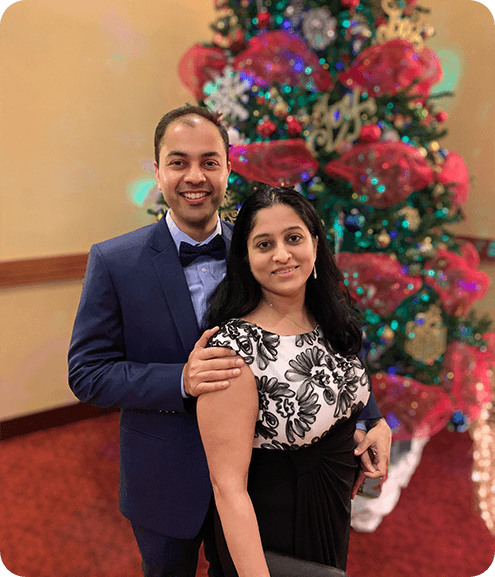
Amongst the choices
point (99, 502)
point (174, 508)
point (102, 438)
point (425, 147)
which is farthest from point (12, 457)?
point (425, 147)

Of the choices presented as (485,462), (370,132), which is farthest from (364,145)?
(485,462)

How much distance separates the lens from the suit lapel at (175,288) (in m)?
1.26

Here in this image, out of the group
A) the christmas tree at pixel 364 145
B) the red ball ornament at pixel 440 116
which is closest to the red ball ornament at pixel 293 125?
the christmas tree at pixel 364 145

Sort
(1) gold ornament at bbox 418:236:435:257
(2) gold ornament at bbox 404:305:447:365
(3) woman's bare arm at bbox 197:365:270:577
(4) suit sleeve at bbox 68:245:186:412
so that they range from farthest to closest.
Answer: (2) gold ornament at bbox 404:305:447:365
(1) gold ornament at bbox 418:236:435:257
(4) suit sleeve at bbox 68:245:186:412
(3) woman's bare arm at bbox 197:365:270:577

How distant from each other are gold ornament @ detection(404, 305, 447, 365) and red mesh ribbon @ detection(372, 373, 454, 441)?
0.83ft

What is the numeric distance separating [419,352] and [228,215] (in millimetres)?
1763

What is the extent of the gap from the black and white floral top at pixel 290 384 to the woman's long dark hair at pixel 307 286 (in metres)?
0.07

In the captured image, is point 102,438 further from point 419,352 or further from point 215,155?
point 215,155

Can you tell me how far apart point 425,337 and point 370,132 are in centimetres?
125

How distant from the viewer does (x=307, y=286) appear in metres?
1.23

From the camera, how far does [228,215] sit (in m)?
1.55

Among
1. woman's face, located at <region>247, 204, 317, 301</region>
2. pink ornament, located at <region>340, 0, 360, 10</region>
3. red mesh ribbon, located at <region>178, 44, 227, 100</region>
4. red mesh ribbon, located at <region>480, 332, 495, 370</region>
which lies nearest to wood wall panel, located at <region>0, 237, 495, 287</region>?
red mesh ribbon, located at <region>178, 44, 227, 100</region>

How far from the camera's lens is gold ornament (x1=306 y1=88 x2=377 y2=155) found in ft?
7.82

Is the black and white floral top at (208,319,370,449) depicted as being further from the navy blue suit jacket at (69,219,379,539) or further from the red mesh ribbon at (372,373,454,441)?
the red mesh ribbon at (372,373,454,441)
